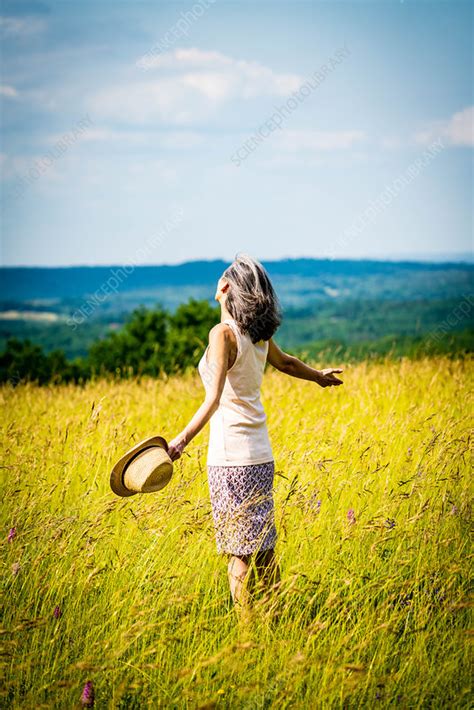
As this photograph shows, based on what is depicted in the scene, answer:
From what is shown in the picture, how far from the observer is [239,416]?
309 cm

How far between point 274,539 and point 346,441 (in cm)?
189

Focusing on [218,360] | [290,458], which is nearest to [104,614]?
[218,360]

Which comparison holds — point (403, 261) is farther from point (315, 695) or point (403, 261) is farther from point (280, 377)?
point (315, 695)

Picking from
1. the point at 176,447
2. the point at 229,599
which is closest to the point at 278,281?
the point at 229,599

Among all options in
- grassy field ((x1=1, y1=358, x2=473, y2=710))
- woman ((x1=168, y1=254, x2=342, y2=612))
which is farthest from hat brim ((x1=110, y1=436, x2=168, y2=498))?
woman ((x1=168, y1=254, x2=342, y2=612))

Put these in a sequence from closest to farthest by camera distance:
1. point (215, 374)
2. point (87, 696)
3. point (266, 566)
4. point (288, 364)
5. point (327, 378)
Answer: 1. point (87, 696)
2. point (215, 374)
3. point (266, 566)
4. point (288, 364)
5. point (327, 378)

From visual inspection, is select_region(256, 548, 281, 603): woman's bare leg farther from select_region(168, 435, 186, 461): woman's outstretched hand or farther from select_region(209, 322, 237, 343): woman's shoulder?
select_region(209, 322, 237, 343): woman's shoulder

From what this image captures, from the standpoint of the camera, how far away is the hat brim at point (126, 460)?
2.85 metres

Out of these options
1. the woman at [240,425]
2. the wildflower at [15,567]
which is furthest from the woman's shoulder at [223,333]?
the wildflower at [15,567]

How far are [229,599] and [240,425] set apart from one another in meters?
0.87

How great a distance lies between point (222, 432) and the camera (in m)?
3.10

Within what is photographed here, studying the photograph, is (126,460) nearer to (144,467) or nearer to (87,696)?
(144,467)

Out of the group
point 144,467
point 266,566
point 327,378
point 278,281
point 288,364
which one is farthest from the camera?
point 278,281

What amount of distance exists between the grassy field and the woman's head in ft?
2.48
